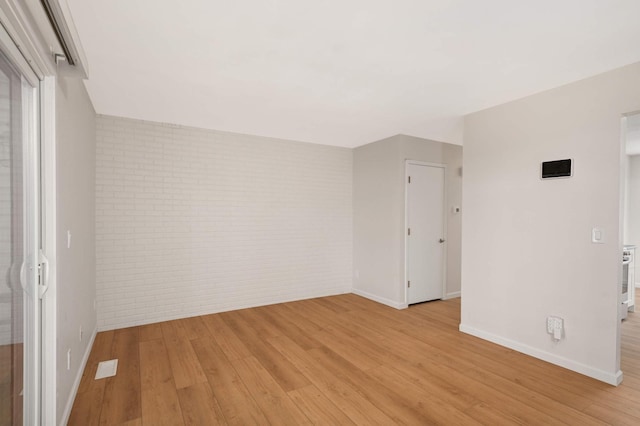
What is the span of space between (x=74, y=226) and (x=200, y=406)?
1.73 metres

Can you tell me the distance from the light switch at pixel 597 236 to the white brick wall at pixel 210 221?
3461 millimetres

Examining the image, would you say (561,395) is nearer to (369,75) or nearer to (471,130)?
(471,130)

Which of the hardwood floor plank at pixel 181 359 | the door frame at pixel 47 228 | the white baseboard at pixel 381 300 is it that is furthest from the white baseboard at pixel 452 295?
the door frame at pixel 47 228

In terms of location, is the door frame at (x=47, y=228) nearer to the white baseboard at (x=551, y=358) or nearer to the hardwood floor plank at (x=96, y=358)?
the hardwood floor plank at (x=96, y=358)

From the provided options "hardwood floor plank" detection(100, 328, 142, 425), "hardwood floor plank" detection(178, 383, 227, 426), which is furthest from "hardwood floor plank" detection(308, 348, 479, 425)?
"hardwood floor plank" detection(100, 328, 142, 425)

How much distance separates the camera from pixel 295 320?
406 centimetres

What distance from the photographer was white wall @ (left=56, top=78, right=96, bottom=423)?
1981 mm

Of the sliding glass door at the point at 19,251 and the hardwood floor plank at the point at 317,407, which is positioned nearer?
the sliding glass door at the point at 19,251

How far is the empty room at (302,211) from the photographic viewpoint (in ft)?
5.82

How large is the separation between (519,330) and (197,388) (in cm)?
313

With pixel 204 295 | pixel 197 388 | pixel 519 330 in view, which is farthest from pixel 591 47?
pixel 204 295

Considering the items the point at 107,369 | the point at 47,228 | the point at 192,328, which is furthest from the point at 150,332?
the point at 47,228

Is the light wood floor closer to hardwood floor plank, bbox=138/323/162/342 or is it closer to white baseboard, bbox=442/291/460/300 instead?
hardwood floor plank, bbox=138/323/162/342

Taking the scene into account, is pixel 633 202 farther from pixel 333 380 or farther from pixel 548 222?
pixel 333 380
